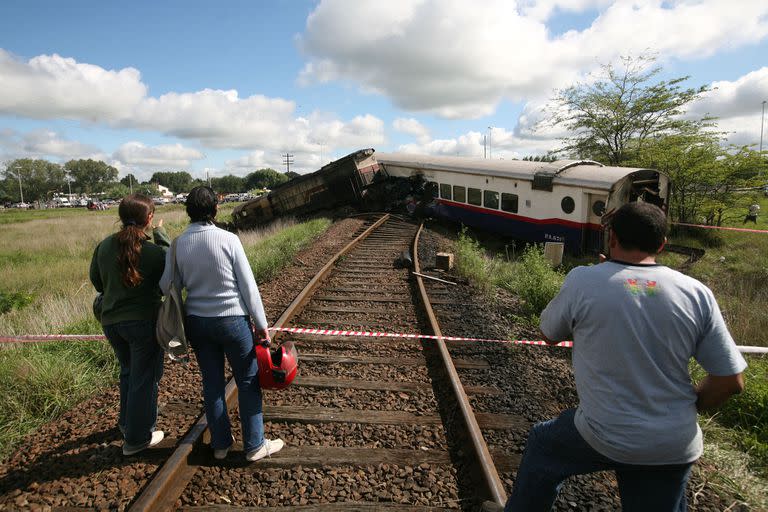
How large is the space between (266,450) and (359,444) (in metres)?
0.71

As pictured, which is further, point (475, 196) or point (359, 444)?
point (475, 196)

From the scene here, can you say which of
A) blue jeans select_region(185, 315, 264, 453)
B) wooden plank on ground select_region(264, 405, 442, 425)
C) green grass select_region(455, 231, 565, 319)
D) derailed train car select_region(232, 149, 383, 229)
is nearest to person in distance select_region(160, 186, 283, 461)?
blue jeans select_region(185, 315, 264, 453)

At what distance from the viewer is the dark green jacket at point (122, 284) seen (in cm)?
289

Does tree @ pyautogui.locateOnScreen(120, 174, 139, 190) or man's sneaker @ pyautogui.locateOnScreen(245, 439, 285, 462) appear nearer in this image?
man's sneaker @ pyautogui.locateOnScreen(245, 439, 285, 462)

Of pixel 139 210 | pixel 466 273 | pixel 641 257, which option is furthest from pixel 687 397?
pixel 466 273

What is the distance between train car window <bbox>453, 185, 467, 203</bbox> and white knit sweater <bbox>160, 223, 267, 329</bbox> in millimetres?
13974

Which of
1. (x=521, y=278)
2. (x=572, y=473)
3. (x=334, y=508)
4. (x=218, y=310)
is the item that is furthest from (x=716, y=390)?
(x=521, y=278)

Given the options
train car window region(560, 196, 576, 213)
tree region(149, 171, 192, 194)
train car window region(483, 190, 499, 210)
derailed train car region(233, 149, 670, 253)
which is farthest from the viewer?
tree region(149, 171, 192, 194)

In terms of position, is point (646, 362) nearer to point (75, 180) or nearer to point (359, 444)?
point (359, 444)

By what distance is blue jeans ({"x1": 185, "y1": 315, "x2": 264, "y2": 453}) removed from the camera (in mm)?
2918

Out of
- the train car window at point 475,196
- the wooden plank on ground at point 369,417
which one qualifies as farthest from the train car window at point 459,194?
the wooden plank on ground at point 369,417

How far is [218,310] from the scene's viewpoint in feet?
9.44

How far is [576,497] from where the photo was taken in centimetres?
277

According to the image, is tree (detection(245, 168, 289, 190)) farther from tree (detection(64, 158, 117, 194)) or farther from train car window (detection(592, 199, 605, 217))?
train car window (detection(592, 199, 605, 217))
